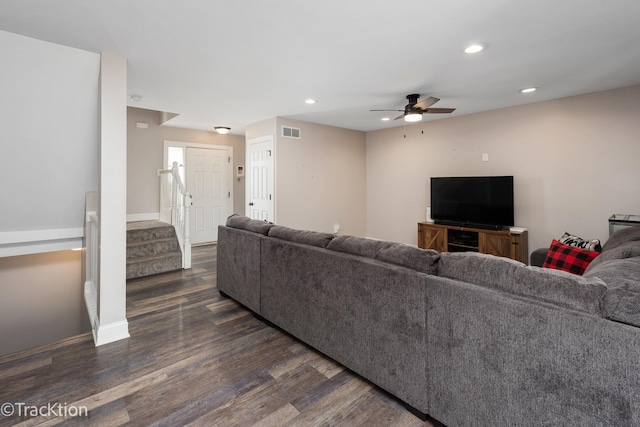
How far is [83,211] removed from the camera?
137 inches

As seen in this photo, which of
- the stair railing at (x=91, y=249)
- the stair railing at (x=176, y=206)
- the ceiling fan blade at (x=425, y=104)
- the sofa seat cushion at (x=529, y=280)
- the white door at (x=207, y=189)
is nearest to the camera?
the sofa seat cushion at (x=529, y=280)

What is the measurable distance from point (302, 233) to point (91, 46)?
2.34 meters

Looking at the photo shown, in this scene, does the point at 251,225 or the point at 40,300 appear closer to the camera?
the point at 251,225

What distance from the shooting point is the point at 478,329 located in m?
1.35

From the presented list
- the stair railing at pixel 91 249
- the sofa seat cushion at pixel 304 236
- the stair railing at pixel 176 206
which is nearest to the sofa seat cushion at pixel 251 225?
the sofa seat cushion at pixel 304 236

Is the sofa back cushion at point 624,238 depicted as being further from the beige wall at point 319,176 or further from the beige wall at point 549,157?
the beige wall at point 319,176

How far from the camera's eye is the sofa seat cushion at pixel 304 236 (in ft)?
7.34

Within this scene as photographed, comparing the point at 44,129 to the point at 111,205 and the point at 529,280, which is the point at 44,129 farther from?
the point at 529,280

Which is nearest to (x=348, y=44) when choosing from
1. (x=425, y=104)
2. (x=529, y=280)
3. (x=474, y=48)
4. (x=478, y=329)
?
(x=474, y=48)

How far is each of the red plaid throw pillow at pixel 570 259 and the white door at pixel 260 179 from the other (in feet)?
12.5

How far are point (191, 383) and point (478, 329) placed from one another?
177 centimetres

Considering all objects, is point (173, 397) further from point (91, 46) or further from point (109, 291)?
point (91, 46)

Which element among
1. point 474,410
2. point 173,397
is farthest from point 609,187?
point 173,397

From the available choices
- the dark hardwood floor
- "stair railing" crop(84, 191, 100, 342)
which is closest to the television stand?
the dark hardwood floor
